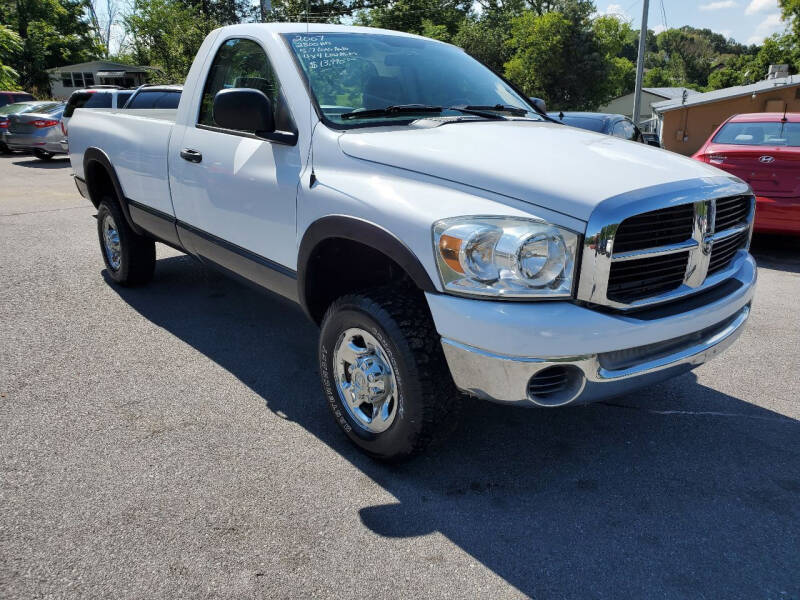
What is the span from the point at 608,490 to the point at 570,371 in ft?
2.53

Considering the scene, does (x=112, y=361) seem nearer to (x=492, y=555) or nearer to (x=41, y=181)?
(x=492, y=555)

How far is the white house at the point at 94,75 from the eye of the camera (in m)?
45.3

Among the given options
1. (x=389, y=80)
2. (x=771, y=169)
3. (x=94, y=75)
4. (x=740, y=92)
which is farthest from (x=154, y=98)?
(x=94, y=75)

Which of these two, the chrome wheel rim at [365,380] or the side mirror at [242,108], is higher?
the side mirror at [242,108]

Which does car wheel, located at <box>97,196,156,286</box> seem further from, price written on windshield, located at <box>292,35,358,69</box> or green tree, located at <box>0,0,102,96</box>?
green tree, located at <box>0,0,102,96</box>

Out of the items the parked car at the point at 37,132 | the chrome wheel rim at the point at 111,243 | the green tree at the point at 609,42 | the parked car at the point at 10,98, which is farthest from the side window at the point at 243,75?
the green tree at the point at 609,42

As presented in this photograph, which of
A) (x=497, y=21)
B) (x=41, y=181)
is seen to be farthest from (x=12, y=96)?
(x=497, y=21)

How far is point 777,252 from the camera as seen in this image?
7664 mm

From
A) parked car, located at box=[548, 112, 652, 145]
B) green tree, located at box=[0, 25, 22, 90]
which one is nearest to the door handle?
parked car, located at box=[548, 112, 652, 145]

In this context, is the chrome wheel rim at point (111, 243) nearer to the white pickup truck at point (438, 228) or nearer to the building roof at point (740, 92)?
the white pickup truck at point (438, 228)

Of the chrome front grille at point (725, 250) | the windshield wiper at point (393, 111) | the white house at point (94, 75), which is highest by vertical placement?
the white house at point (94, 75)

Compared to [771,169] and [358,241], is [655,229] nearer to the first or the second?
[358,241]

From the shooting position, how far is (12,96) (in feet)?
67.3

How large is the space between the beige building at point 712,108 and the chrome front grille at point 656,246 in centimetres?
2808
